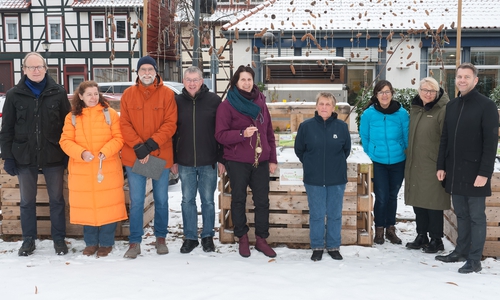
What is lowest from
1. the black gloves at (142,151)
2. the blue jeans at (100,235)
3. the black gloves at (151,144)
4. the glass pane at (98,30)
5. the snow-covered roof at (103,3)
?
the blue jeans at (100,235)

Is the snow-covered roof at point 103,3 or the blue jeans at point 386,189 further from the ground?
the snow-covered roof at point 103,3

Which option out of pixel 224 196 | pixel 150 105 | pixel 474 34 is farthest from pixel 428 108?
pixel 474 34

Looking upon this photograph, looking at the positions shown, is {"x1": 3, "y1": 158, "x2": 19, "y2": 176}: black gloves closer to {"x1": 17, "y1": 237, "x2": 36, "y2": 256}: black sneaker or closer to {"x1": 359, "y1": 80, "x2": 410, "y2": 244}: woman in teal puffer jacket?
{"x1": 17, "y1": 237, "x2": 36, "y2": 256}: black sneaker

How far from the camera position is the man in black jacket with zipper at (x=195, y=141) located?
4441 millimetres

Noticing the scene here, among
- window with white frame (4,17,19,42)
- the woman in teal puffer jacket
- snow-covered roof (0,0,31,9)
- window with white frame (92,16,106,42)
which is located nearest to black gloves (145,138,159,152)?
the woman in teal puffer jacket

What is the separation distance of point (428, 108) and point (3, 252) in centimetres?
433

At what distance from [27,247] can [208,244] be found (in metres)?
1.72

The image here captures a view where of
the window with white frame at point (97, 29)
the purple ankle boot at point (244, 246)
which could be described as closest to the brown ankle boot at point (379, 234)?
the purple ankle boot at point (244, 246)

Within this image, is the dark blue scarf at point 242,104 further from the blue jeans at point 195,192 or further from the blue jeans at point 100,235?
the blue jeans at point 100,235

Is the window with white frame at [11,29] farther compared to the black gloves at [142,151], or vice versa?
the window with white frame at [11,29]

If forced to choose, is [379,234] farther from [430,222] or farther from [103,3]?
[103,3]

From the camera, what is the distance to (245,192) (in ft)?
14.8

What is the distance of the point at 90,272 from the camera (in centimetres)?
406

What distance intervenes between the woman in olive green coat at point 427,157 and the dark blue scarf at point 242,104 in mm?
1574
